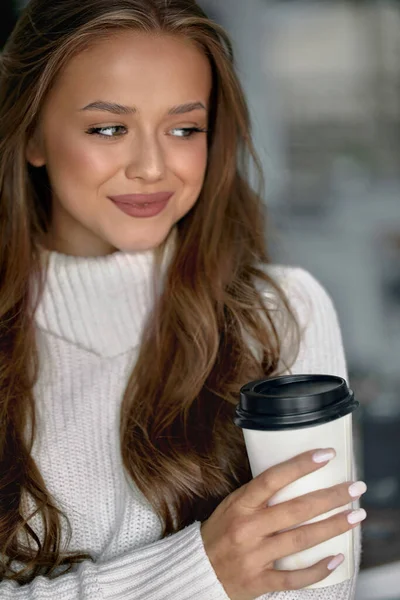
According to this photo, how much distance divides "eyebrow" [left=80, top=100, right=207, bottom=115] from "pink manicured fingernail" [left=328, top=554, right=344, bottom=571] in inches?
26.6

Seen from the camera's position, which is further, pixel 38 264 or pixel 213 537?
pixel 38 264

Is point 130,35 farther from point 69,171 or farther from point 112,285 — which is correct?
point 112,285

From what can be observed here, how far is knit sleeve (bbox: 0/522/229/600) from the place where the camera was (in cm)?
113

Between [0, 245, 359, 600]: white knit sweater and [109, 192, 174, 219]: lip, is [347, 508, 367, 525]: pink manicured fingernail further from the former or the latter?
[109, 192, 174, 219]: lip

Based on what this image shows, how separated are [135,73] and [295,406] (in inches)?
24.0

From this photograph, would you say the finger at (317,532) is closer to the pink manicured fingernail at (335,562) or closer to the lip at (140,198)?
the pink manicured fingernail at (335,562)

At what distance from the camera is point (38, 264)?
60.2 inches

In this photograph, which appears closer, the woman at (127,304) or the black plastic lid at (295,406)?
the black plastic lid at (295,406)

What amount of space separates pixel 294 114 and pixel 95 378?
8.16 feet

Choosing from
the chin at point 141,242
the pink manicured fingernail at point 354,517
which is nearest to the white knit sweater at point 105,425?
the chin at point 141,242

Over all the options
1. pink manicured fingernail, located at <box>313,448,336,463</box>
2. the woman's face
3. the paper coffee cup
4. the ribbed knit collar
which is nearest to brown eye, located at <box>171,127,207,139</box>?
the woman's face

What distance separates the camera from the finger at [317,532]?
99cm

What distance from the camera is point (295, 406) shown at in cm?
94

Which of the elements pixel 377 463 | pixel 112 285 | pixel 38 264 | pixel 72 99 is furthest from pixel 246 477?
pixel 377 463
